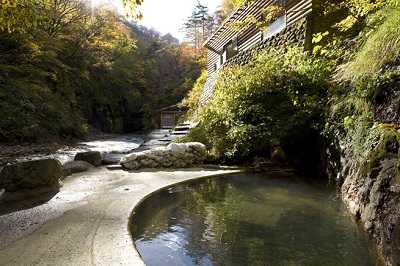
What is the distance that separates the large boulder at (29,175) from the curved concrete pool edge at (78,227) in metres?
0.32

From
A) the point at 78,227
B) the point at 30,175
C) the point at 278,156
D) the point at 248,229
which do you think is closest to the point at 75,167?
the point at 30,175

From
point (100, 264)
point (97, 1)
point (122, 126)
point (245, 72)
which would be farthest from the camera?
point (122, 126)

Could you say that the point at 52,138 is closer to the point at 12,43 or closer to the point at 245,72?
the point at 12,43

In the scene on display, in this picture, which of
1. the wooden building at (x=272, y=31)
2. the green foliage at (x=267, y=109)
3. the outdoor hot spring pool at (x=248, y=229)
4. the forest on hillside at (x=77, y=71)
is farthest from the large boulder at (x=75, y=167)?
the wooden building at (x=272, y=31)

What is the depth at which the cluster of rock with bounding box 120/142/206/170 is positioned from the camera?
5.93 metres

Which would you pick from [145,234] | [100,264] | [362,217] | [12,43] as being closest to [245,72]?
[362,217]

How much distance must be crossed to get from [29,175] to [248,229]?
10.9 ft

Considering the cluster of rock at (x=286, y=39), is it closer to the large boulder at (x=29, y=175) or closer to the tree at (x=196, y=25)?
the large boulder at (x=29, y=175)

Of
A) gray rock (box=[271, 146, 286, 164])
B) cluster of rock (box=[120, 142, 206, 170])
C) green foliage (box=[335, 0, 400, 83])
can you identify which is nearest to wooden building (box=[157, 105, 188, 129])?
cluster of rock (box=[120, 142, 206, 170])

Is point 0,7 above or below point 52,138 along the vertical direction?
above

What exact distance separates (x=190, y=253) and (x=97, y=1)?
19.3 m

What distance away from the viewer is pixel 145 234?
2.68 metres

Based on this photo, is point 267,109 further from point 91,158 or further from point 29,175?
point 29,175

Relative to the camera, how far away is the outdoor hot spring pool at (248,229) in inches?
88.4
